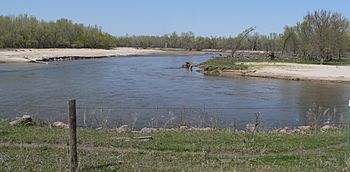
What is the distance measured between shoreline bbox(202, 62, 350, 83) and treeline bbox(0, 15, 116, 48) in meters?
72.8

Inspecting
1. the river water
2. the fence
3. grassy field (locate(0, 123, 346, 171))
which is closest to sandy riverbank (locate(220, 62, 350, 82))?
the river water

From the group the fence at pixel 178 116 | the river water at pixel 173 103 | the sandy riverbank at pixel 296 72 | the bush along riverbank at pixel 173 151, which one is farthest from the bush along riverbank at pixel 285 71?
the bush along riverbank at pixel 173 151

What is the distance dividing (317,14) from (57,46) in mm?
76086

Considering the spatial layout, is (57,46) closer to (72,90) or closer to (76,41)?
(76,41)

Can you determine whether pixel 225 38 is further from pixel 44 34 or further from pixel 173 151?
pixel 173 151

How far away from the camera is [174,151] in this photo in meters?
11.5

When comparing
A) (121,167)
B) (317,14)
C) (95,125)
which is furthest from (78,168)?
(317,14)

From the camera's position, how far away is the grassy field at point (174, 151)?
30.6ft

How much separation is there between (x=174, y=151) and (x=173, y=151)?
0.08 feet

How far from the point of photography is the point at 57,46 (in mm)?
129500

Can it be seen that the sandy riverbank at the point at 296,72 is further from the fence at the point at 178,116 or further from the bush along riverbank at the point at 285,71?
the fence at the point at 178,116

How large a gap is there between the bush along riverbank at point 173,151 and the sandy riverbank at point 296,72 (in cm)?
3601

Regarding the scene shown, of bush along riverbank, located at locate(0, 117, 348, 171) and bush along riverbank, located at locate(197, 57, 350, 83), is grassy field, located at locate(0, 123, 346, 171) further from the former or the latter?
bush along riverbank, located at locate(197, 57, 350, 83)

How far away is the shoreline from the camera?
49103 mm
